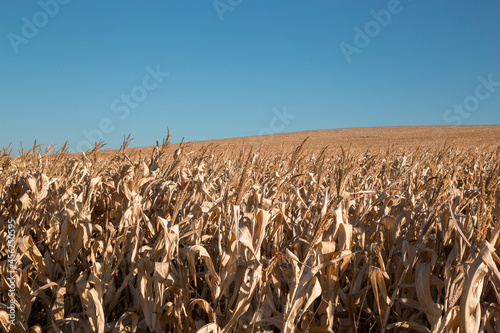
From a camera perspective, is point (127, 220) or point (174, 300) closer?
point (174, 300)

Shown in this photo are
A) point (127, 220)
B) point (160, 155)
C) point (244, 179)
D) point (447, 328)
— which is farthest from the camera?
point (160, 155)

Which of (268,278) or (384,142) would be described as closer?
(268,278)

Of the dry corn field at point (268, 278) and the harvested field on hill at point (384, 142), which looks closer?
the dry corn field at point (268, 278)

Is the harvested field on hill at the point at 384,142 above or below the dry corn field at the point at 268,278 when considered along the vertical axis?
above

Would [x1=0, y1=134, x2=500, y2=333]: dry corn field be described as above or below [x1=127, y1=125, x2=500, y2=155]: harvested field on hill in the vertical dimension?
below

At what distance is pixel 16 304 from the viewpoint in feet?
5.29

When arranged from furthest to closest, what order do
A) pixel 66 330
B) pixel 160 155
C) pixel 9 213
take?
pixel 160 155 → pixel 9 213 → pixel 66 330

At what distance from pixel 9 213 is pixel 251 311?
→ 7.09ft

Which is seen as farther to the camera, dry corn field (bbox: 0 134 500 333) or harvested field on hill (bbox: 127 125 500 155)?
harvested field on hill (bbox: 127 125 500 155)

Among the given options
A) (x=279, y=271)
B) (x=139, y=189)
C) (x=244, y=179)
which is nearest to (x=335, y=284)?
(x=279, y=271)

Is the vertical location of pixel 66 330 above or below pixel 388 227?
below

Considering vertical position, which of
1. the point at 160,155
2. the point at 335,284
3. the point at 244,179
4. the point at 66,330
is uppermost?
the point at 160,155

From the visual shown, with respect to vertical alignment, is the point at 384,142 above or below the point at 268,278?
above

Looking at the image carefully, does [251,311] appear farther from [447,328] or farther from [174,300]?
[447,328]
